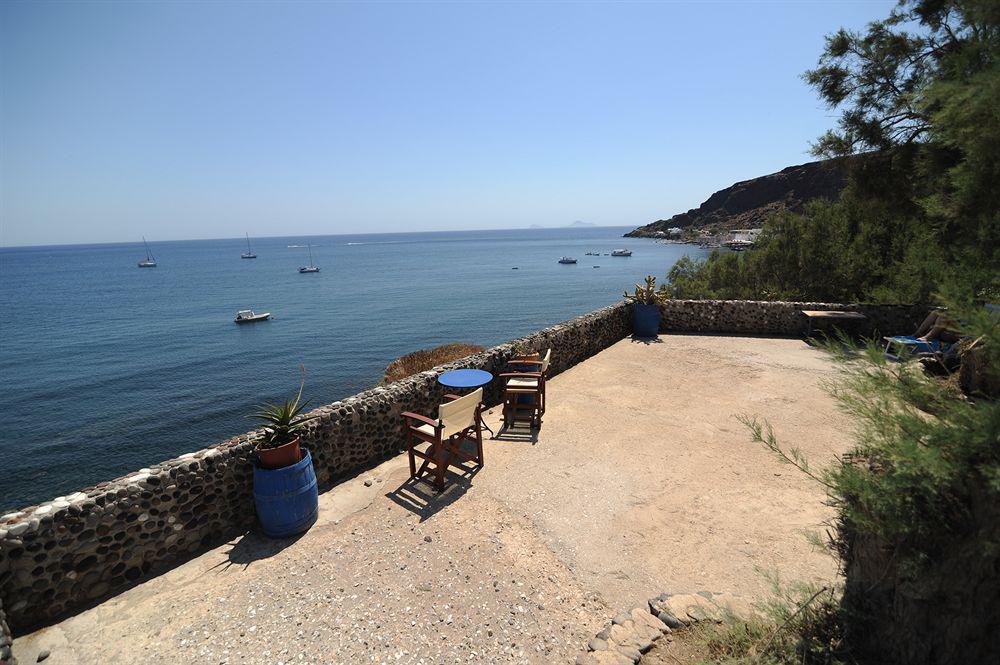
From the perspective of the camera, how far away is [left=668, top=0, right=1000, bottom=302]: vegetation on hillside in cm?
314

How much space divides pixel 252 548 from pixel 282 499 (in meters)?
0.54

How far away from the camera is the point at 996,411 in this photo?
6.45 feet

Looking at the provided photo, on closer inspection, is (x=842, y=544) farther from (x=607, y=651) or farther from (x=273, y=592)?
(x=273, y=592)

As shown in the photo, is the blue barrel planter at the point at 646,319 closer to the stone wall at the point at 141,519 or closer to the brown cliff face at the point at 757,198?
the stone wall at the point at 141,519

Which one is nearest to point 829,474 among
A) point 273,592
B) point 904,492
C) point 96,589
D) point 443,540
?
point 904,492

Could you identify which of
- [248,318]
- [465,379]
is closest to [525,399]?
[465,379]

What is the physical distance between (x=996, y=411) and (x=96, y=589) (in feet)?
21.0

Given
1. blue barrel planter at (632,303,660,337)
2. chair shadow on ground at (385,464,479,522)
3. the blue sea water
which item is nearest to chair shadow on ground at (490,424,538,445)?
chair shadow on ground at (385,464,479,522)

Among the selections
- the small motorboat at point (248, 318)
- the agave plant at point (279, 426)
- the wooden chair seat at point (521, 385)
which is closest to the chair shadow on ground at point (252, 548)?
the agave plant at point (279, 426)

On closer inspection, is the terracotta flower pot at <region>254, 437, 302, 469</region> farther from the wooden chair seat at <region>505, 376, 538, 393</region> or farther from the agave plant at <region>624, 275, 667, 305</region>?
the agave plant at <region>624, 275, 667, 305</region>

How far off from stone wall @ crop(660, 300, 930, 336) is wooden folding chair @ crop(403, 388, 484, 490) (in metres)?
8.54

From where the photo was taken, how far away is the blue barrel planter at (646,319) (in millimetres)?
12078

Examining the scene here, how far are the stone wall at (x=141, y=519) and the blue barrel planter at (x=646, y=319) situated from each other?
8.15 metres

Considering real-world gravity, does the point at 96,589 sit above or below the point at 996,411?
below
